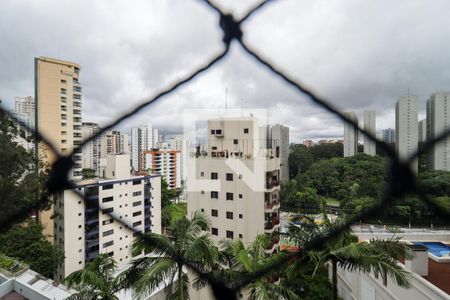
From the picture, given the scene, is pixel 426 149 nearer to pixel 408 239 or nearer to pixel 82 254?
pixel 408 239

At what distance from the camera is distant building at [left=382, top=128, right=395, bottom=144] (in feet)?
1.02

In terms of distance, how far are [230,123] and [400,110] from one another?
186 inches

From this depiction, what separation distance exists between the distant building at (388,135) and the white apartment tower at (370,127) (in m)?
0.01

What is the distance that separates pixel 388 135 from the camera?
1.05 feet

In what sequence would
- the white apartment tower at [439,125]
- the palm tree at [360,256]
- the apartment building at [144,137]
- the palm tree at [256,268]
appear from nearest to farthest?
the white apartment tower at [439,125]
the apartment building at [144,137]
the palm tree at [256,268]
the palm tree at [360,256]

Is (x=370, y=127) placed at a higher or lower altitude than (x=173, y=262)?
higher

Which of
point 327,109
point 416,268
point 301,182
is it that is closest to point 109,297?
point 301,182

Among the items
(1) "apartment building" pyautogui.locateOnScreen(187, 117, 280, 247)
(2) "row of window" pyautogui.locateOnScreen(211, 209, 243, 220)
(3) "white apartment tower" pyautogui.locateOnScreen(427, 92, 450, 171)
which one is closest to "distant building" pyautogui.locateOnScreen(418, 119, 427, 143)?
(3) "white apartment tower" pyautogui.locateOnScreen(427, 92, 450, 171)

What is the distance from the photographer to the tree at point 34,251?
5066 mm

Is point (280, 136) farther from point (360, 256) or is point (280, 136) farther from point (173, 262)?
point (360, 256)

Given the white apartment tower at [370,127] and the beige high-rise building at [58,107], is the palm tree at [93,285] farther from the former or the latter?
the white apartment tower at [370,127]

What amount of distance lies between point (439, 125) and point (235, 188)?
511 centimetres

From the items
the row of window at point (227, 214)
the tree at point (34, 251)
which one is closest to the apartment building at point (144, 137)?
the row of window at point (227, 214)

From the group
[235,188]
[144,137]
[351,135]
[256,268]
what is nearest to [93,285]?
[256,268]
